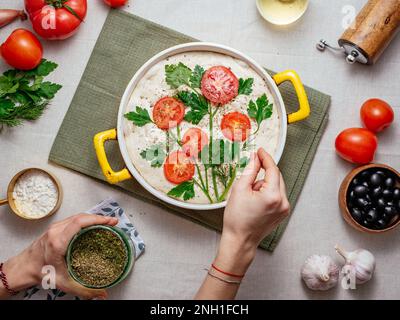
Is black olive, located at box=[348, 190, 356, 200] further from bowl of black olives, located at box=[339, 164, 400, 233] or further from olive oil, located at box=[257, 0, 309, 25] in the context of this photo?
olive oil, located at box=[257, 0, 309, 25]

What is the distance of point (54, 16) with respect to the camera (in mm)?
1615

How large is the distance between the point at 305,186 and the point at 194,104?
47cm

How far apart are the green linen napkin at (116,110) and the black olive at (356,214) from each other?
0.61 feet

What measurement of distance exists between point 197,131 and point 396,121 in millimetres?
683

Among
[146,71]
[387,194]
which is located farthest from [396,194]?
[146,71]

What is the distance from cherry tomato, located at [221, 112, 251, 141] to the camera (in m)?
1.58

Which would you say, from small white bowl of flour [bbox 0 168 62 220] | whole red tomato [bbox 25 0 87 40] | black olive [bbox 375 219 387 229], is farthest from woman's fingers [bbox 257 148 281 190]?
whole red tomato [bbox 25 0 87 40]

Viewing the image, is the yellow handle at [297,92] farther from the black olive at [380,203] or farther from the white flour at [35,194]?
the white flour at [35,194]

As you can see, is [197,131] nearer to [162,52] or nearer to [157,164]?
[157,164]

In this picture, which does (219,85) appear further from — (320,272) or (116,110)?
(320,272)

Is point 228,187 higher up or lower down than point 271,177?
lower down

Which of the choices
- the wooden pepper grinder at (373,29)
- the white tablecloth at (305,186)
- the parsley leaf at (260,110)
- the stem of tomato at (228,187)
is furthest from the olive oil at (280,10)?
the stem of tomato at (228,187)
